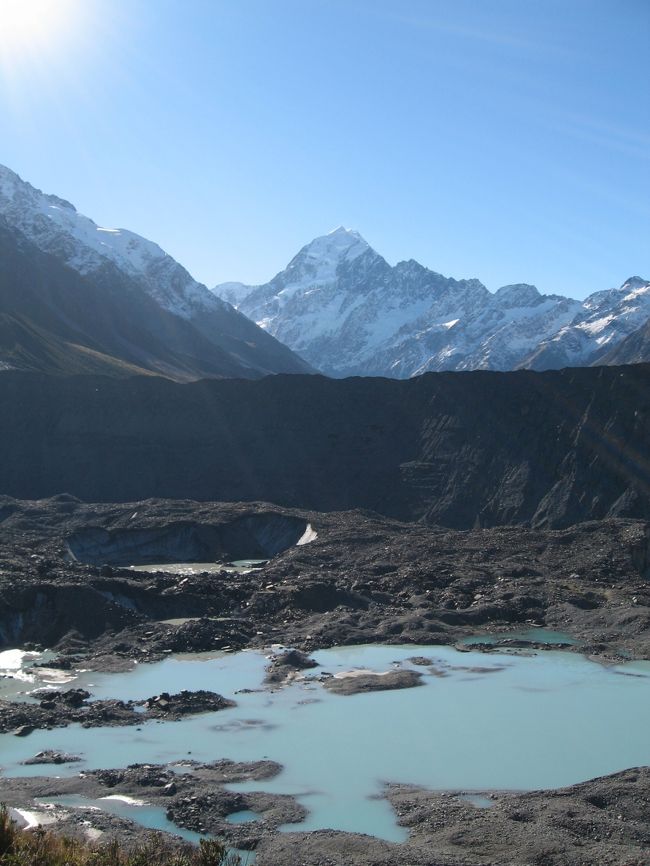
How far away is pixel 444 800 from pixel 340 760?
4222 mm

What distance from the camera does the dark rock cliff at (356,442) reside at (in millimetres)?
72562

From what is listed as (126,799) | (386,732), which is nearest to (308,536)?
(386,732)

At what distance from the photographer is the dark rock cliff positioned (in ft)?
238

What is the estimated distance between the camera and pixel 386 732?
29625 mm

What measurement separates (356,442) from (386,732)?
55954 millimetres

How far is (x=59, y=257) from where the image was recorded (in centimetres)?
19388

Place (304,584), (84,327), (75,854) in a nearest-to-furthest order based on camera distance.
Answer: (75,854)
(304,584)
(84,327)

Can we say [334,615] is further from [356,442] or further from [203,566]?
[356,442]

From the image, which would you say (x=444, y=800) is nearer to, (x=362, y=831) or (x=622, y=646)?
(x=362, y=831)

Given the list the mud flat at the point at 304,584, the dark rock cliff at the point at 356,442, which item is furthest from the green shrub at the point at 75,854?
the dark rock cliff at the point at 356,442

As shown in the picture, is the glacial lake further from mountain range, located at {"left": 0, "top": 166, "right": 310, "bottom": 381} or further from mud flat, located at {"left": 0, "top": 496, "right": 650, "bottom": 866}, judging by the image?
mountain range, located at {"left": 0, "top": 166, "right": 310, "bottom": 381}

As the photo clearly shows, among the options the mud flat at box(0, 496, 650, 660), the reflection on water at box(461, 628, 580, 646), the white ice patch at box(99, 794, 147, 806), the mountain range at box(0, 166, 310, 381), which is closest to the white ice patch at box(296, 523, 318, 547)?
the mud flat at box(0, 496, 650, 660)

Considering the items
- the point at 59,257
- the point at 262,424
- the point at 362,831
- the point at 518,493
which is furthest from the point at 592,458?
the point at 59,257

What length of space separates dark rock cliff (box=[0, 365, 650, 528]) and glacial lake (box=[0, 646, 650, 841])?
34.3 metres
